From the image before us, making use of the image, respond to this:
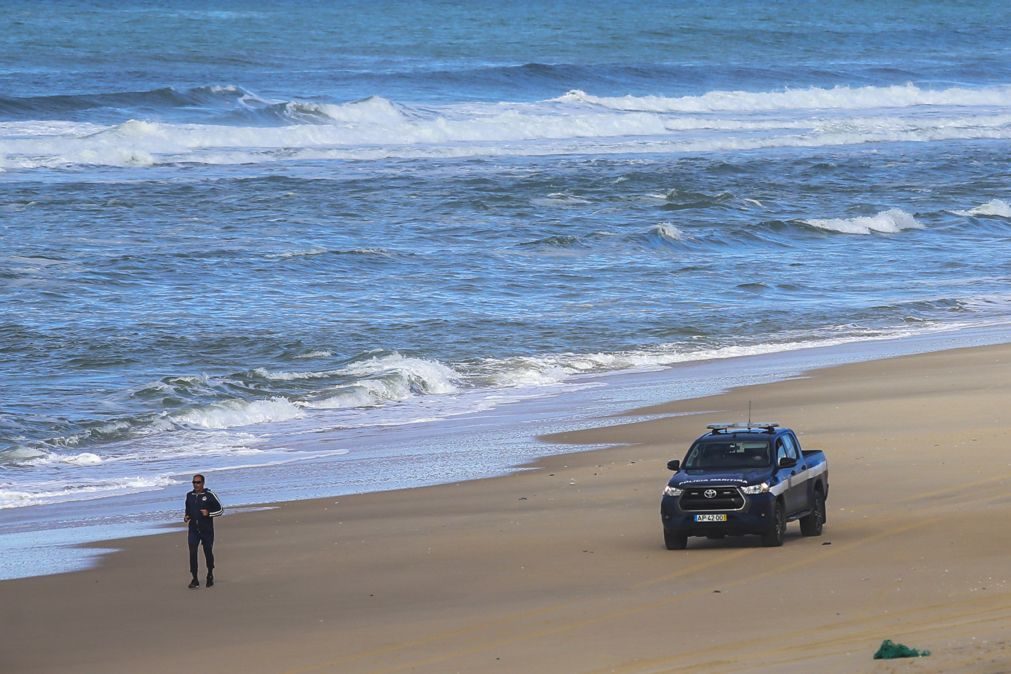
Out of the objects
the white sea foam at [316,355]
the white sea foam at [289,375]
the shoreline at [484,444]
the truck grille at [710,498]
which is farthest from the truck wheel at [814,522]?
the white sea foam at [316,355]

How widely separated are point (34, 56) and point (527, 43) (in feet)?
94.0

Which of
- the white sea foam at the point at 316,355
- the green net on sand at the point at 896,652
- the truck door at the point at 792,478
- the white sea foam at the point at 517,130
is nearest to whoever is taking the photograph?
the green net on sand at the point at 896,652

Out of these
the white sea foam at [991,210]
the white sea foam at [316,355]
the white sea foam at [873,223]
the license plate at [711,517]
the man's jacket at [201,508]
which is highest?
the white sea foam at [991,210]

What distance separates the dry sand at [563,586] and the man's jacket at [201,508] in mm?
538

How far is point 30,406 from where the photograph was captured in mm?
23266

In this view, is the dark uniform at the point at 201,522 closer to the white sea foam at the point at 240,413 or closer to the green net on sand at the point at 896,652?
the green net on sand at the point at 896,652

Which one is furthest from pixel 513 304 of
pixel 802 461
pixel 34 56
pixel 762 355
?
pixel 34 56

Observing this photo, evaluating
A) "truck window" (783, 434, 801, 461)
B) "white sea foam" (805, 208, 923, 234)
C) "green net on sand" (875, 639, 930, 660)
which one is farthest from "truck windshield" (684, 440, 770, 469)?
"white sea foam" (805, 208, 923, 234)

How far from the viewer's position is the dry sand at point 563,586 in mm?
11516

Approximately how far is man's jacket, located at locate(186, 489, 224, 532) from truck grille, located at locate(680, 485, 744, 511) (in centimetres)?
402

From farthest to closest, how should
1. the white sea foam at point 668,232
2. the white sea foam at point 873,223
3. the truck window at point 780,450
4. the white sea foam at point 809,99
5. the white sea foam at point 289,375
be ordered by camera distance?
the white sea foam at point 809,99 < the white sea foam at point 873,223 < the white sea foam at point 668,232 < the white sea foam at point 289,375 < the truck window at point 780,450

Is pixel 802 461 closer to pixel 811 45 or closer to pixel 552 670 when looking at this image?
pixel 552 670

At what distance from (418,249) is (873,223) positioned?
1270cm

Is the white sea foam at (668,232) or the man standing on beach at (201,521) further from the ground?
the white sea foam at (668,232)
